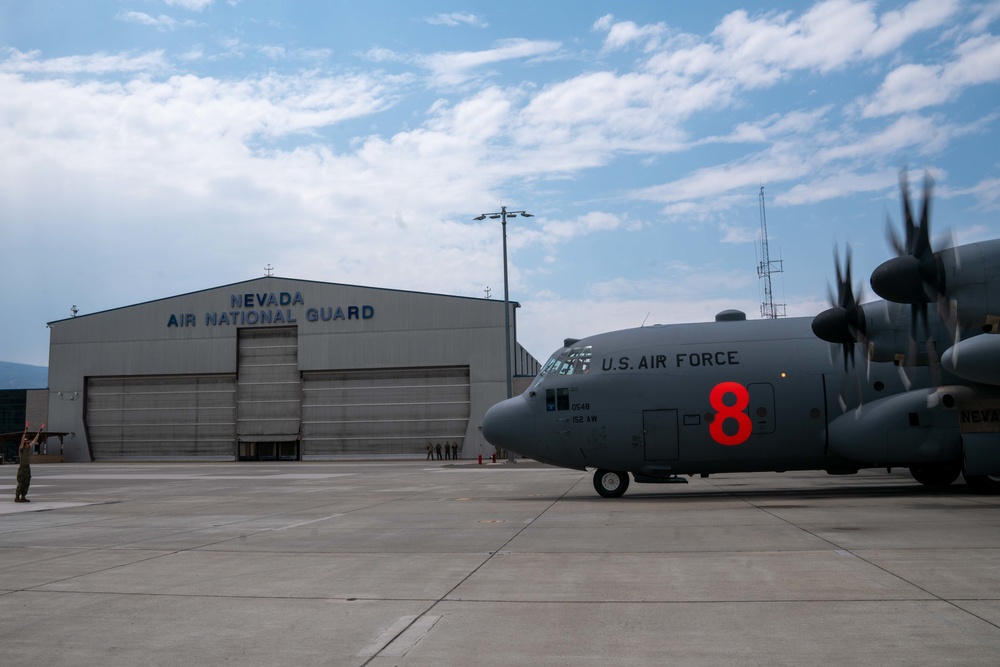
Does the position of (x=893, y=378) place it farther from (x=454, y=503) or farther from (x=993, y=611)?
(x=993, y=611)

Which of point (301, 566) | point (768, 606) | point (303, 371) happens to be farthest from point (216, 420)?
point (768, 606)

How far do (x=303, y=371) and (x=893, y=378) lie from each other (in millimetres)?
56716

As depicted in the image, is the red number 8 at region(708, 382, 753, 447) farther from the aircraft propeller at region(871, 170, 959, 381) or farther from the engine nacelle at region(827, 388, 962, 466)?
the aircraft propeller at region(871, 170, 959, 381)

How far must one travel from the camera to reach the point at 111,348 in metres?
74.2

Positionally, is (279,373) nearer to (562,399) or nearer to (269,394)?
(269,394)

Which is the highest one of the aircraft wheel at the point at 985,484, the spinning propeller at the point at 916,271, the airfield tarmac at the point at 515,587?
the spinning propeller at the point at 916,271

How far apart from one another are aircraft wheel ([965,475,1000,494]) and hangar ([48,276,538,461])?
4758cm

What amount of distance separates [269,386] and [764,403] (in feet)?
187

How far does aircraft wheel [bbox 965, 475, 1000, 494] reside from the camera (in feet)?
65.3

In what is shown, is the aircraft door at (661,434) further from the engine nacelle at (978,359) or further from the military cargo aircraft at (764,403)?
the engine nacelle at (978,359)

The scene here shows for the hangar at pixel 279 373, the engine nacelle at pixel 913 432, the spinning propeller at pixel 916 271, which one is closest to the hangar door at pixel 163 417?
the hangar at pixel 279 373

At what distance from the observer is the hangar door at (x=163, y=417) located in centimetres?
7125

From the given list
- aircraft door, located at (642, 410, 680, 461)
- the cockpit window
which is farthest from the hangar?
aircraft door, located at (642, 410, 680, 461)

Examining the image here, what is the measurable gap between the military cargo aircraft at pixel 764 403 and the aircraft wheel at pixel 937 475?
1.8 inches
